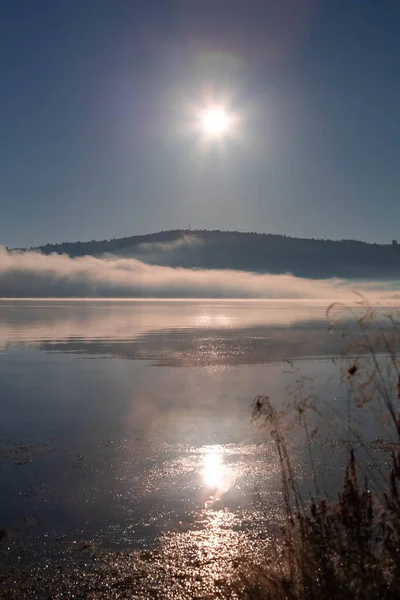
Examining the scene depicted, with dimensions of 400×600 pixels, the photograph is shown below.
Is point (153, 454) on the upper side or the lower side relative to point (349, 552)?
lower

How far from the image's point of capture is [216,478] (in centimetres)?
1026

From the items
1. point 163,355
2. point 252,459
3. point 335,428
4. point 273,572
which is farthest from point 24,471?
point 163,355

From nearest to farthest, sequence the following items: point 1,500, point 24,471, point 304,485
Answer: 1. point 1,500
2. point 304,485
3. point 24,471

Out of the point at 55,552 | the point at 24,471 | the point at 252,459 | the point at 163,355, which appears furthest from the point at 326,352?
the point at 55,552

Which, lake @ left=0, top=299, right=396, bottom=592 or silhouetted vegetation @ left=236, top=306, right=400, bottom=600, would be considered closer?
silhouetted vegetation @ left=236, top=306, right=400, bottom=600

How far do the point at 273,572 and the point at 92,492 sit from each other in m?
4.14

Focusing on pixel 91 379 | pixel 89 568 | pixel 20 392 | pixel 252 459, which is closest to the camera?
pixel 89 568

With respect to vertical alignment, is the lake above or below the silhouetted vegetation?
below

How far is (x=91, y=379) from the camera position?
842 inches

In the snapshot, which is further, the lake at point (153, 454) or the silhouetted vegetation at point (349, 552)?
the lake at point (153, 454)

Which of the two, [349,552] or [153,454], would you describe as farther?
[153,454]

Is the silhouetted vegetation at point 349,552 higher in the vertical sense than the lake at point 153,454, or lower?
higher

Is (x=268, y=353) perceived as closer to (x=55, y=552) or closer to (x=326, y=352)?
(x=326, y=352)

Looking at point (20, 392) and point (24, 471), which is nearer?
point (24, 471)
